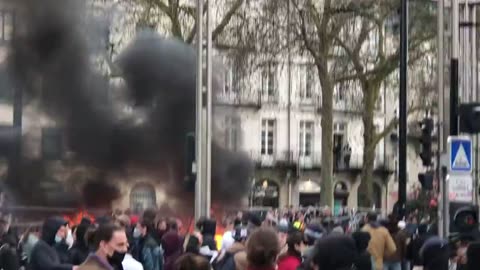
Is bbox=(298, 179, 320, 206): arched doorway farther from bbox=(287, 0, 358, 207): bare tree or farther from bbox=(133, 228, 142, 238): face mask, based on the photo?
bbox=(133, 228, 142, 238): face mask

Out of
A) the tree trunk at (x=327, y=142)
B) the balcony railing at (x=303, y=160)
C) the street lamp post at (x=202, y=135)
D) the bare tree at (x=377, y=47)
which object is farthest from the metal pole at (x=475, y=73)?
the balcony railing at (x=303, y=160)

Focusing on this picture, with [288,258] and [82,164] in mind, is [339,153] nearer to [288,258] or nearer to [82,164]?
[82,164]

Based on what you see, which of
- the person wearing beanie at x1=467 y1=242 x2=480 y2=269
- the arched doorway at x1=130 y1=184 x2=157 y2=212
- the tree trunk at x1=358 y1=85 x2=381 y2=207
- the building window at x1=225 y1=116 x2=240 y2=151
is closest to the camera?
the person wearing beanie at x1=467 y1=242 x2=480 y2=269

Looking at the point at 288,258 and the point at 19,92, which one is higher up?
the point at 19,92

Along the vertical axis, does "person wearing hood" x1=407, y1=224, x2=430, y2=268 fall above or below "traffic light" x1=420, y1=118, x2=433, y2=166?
below

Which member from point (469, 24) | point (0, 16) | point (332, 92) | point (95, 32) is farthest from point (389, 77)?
point (469, 24)

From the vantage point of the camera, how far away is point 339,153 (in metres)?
58.8

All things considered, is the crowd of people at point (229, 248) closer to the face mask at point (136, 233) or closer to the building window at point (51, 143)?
the face mask at point (136, 233)

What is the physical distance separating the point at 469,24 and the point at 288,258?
32.6 ft

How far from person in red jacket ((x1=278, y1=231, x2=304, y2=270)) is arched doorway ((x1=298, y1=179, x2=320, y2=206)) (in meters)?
49.4

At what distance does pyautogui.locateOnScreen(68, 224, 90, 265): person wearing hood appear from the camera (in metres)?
11.2

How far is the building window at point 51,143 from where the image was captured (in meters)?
28.6

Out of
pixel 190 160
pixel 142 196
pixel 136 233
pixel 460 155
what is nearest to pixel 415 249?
pixel 460 155

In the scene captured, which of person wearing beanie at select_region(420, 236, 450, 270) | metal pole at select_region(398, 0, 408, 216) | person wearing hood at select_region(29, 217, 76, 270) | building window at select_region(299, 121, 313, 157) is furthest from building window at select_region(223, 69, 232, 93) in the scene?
building window at select_region(299, 121, 313, 157)
